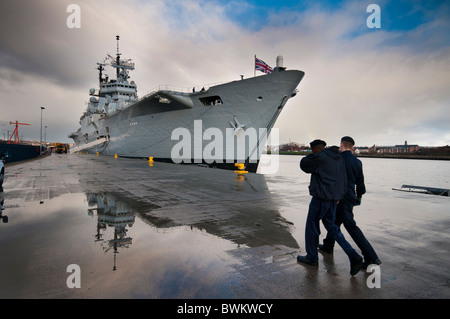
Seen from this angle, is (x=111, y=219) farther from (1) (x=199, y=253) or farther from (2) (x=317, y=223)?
(2) (x=317, y=223)

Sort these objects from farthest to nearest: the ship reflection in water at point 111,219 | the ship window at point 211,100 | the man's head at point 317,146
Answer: the ship window at point 211,100
the ship reflection in water at point 111,219
the man's head at point 317,146

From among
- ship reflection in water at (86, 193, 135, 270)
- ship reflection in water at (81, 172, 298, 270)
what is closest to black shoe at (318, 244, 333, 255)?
ship reflection in water at (81, 172, 298, 270)

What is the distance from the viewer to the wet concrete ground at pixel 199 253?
8.09 ft

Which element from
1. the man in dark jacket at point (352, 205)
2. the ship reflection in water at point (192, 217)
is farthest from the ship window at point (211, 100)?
the man in dark jacket at point (352, 205)

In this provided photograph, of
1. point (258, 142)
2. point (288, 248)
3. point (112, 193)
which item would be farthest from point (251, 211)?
point (258, 142)

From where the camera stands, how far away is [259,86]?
680 inches

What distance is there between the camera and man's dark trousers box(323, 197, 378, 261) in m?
3.06

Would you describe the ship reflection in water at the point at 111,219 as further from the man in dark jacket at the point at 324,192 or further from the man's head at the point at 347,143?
the man's head at the point at 347,143

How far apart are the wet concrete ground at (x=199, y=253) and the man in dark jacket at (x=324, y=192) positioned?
33 centimetres

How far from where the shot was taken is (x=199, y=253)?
332 centimetres

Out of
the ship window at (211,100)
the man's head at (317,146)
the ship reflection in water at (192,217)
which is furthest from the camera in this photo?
the ship window at (211,100)

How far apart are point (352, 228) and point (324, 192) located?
25.2 inches

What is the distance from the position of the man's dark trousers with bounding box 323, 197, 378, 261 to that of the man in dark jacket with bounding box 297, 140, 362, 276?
0.17 meters

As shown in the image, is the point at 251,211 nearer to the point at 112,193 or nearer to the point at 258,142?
the point at 112,193
